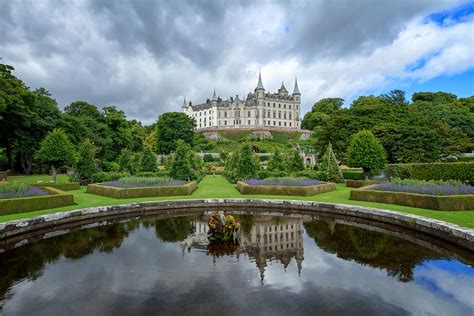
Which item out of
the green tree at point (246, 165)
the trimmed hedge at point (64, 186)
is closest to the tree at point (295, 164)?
the green tree at point (246, 165)

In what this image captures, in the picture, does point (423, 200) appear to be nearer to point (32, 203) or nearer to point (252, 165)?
point (252, 165)

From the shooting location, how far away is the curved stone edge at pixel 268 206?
27.0 ft

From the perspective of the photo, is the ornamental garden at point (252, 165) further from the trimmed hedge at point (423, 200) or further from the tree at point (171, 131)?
the tree at point (171, 131)

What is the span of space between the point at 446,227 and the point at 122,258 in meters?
8.87

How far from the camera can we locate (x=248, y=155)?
24562 mm

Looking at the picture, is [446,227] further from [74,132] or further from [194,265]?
[74,132]

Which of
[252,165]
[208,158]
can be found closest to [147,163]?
[252,165]

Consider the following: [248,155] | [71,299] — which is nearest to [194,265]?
[71,299]

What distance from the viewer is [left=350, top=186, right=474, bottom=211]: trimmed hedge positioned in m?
11.1

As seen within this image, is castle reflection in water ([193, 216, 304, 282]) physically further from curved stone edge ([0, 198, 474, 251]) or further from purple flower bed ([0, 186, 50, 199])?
purple flower bed ([0, 186, 50, 199])

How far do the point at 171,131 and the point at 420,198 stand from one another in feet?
183

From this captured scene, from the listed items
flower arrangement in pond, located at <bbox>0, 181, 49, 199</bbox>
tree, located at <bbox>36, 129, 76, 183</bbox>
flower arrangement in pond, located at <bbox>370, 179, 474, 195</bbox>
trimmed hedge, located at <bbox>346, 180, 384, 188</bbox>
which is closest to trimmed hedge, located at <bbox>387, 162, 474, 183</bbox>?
trimmed hedge, located at <bbox>346, 180, 384, 188</bbox>

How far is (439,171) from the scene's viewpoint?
61.9 ft

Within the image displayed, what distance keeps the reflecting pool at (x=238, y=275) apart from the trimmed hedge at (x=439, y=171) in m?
12.1
